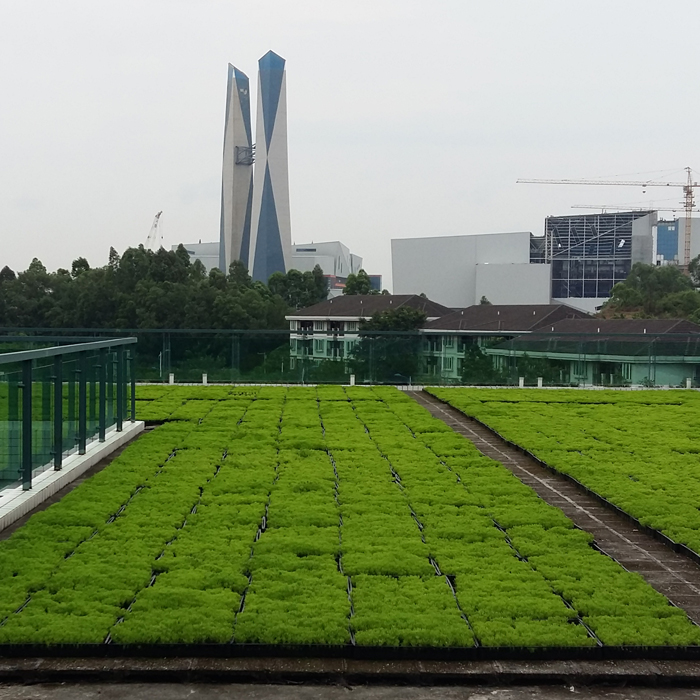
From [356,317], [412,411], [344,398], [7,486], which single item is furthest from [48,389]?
[356,317]

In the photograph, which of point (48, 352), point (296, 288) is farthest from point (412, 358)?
point (296, 288)

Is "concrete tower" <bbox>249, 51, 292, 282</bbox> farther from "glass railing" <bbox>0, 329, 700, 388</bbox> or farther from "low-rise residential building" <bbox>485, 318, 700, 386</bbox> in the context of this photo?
"low-rise residential building" <bbox>485, 318, 700, 386</bbox>

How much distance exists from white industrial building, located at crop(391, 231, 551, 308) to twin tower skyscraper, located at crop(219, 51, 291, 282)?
16304mm

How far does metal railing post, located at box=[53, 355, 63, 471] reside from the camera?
1012cm

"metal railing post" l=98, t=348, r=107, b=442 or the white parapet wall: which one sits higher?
"metal railing post" l=98, t=348, r=107, b=442

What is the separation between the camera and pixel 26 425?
900 centimetres

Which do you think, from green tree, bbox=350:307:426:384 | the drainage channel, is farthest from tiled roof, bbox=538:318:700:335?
the drainage channel

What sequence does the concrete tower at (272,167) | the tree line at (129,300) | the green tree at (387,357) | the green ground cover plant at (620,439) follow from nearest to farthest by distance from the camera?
the green ground cover plant at (620,439)
the green tree at (387,357)
the tree line at (129,300)
the concrete tower at (272,167)

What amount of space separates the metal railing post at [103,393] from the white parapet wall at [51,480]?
0.55 feet

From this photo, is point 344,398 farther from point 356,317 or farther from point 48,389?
point 356,317

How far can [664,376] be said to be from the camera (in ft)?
86.1

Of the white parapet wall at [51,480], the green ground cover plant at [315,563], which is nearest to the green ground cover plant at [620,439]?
the green ground cover plant at [315,563]

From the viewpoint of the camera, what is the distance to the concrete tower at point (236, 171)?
126 meters

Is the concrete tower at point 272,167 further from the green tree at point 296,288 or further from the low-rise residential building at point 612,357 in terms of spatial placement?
the low-rise residential building at point 612,357
